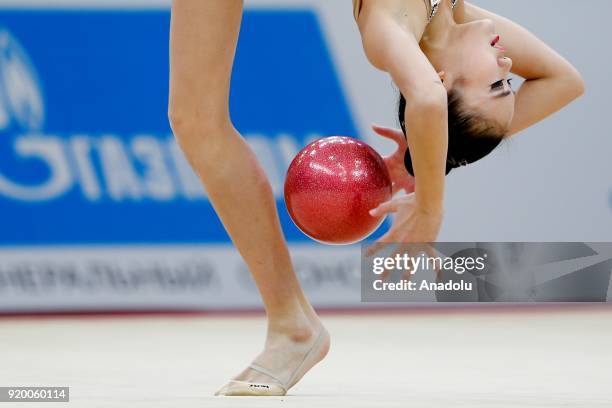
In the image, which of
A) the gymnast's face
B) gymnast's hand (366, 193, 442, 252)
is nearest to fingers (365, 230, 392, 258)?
gymnast's hand (366, 193, 442, 252)

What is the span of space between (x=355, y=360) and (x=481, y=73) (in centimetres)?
168

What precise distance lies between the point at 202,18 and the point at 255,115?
13.5ft

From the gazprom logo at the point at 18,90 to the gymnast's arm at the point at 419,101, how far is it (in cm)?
464

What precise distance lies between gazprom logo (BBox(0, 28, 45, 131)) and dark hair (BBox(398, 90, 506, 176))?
173 inches

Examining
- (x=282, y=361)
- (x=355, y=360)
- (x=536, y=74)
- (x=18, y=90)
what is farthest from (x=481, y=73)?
(x=18, y=90)

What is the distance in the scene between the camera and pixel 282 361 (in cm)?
308

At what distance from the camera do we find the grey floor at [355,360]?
2.88 m

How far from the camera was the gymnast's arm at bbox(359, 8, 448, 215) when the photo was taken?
8.57 ft

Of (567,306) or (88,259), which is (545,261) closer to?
(567,306)

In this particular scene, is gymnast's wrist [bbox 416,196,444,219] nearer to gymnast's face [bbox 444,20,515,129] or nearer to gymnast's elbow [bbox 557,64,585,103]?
gymnast's face [bbox 444,20,515,129]

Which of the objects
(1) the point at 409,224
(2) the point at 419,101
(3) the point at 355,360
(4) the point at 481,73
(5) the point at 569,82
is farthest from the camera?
(3) the point at 355,360

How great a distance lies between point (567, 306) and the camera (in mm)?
7453

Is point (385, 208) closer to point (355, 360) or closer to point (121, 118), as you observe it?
point (355, 360)

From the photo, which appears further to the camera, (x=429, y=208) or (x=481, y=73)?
(x=481, y=73)
